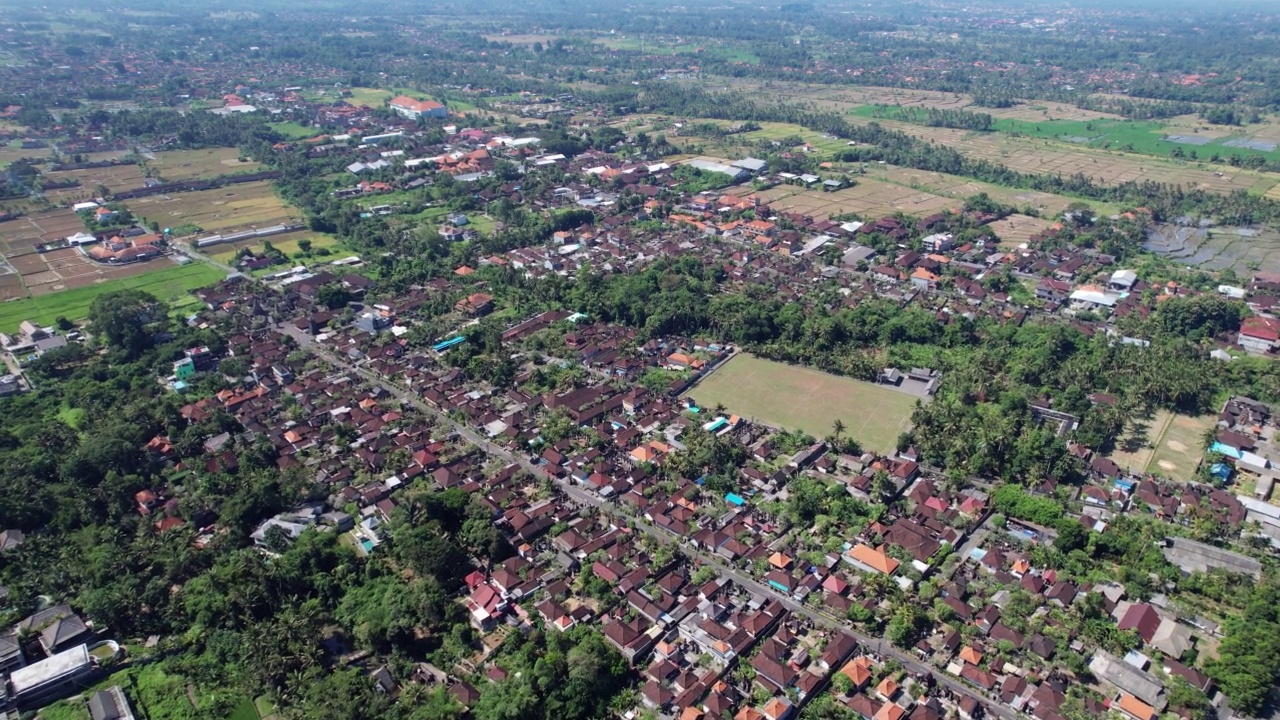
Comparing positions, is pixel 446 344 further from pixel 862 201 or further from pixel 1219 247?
pixel 1219 247

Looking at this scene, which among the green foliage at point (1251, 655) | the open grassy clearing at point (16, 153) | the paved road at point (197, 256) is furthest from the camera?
the open grassy clearing at point (16, 153)

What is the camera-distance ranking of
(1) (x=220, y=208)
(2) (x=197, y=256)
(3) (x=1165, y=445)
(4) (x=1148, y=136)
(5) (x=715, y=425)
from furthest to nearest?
(4) (x=1148, y=136) < (1) (x=220, y=208) < (2) (x=197, y=256) < (5) (x=715, y=425) < (3) (x=1165, y=445)

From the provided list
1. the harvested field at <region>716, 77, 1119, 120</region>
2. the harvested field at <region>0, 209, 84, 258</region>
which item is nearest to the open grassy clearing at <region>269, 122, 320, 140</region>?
the harvested field at <region>0, 209, 84, 258</region>

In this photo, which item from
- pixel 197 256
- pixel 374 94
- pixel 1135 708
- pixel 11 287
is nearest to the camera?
pixel 1135 708

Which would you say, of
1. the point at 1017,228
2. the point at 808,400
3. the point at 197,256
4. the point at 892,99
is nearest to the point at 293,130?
the point at 197,256

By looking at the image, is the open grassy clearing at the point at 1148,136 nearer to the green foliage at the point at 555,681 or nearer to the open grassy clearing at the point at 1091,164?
the open grassy clearing at the point at 1091,164

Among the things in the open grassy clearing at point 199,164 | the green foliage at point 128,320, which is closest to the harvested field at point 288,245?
the green foliage at point 128,320

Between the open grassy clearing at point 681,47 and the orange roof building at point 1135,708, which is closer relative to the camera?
the orange roof building at point 1135,708
